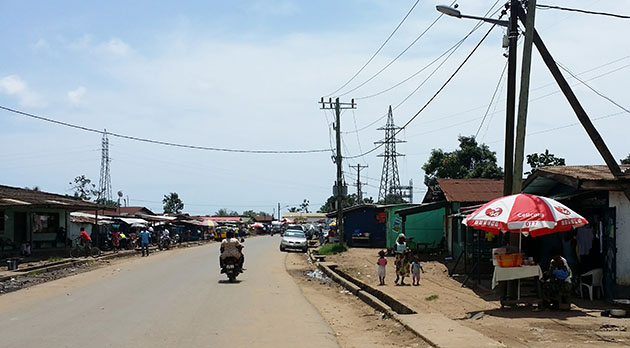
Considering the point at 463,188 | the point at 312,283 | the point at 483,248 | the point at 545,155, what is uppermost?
the point at 545,155

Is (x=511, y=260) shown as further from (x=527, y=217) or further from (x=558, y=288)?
(x=527, y=217)

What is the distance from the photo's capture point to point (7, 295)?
17.1 meters

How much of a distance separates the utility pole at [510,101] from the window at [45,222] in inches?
1076

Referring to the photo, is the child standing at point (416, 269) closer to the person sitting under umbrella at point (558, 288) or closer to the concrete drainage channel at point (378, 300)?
the concrete drainage channel at point (378, 300)

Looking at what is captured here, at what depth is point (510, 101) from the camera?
14.1 m

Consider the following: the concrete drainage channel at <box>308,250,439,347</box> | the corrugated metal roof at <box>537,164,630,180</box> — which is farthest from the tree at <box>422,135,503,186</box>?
the corrugated metal roof at <box>537,164,630,180</box>

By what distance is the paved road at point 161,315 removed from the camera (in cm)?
1007

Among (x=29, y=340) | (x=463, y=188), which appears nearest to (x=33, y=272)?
(x=29, y=340)

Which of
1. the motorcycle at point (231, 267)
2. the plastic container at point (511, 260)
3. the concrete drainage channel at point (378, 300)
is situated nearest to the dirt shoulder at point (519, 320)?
the concrete drainage channel at point (378, 300)

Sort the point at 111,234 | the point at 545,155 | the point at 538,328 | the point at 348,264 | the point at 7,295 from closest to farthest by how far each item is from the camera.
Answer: the point at 538,328
the point at 7,295
the point at 348,264
the point at 545,155
the point at 111,234

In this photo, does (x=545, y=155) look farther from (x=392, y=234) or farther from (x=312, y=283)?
(x=312, y=283)

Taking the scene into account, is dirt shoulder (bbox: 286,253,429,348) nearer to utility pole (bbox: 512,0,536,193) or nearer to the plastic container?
the plastic container

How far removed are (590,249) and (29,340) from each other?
39.4ft

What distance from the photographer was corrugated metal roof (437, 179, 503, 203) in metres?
27.6
